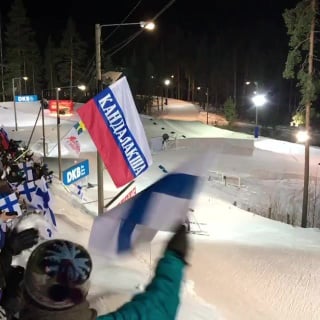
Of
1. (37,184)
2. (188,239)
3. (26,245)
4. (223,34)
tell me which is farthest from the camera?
(223,34)

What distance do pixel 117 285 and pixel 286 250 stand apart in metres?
6.81

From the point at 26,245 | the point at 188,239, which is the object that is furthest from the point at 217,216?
the point at 188,239

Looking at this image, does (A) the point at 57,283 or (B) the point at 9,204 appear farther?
(B) the point at 9,204

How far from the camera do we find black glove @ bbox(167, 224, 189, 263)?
2289mm

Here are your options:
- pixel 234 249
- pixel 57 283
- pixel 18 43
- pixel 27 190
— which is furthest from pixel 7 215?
pixel 18 43

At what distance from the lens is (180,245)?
7.54 ft

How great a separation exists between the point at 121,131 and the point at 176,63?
102m

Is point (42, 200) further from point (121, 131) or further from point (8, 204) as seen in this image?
point (8, 204)

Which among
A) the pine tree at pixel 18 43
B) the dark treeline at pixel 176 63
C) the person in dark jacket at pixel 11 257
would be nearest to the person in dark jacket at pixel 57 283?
the person in dark jacket at pixel 11 257

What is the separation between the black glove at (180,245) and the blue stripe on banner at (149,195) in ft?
1.55

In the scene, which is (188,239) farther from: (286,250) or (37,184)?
(286,250)

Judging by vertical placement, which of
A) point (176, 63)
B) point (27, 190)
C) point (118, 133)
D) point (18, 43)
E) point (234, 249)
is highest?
point (18, 43)

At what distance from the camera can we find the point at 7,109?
5691 centimetres

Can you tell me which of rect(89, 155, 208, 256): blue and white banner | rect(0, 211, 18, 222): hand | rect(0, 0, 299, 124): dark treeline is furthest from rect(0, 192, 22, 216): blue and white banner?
rect(0, 0, 299, 124): dark treeline
